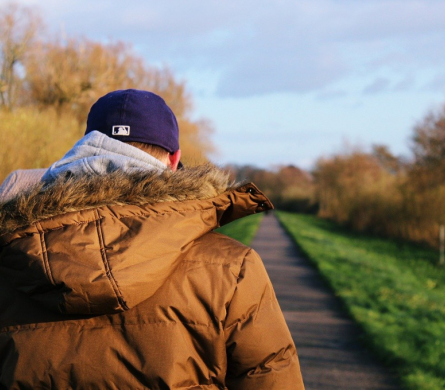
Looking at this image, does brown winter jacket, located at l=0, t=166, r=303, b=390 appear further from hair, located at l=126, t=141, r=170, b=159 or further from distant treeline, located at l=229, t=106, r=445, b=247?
distant treeline, located at l=229, t=106, r=445, b=247

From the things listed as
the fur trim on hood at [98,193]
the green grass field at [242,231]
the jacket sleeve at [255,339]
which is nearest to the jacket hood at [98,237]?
the fur trim on hood at [98,193]

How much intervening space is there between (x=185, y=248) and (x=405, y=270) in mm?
15603

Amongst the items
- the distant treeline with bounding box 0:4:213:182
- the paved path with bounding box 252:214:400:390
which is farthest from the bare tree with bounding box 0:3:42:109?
the paved path with bounding box 252:214:400:390

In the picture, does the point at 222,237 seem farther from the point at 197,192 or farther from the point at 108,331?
the point at 108,331

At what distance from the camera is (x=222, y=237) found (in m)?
1.78

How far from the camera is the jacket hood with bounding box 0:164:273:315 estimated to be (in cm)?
147

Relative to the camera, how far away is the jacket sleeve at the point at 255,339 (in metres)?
1.67

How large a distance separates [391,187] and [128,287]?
31.9m

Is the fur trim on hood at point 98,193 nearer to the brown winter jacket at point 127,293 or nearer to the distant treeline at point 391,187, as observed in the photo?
the brown winter jacket at point 127,293

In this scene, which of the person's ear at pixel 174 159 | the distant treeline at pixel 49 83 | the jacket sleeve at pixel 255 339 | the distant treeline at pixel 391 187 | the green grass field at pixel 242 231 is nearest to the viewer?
the jacket sleeve at pixel 255 339

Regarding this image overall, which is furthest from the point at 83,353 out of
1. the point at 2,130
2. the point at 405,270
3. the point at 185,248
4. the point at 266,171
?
the point at 266,171

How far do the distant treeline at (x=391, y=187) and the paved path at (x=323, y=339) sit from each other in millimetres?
2580

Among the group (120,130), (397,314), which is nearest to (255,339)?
(120,130)

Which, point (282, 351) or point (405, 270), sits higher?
point (282, 351)
